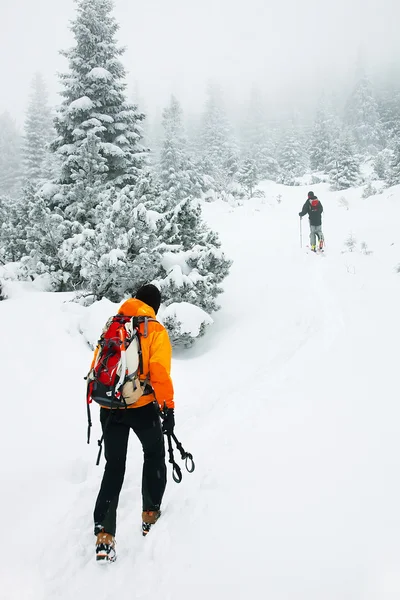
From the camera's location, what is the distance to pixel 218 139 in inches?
1718

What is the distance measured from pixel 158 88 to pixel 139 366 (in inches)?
5838

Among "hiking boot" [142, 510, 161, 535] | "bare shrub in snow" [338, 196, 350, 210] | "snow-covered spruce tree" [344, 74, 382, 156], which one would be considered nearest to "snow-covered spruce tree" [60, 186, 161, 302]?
"hiking boot" [142, 510, 161, 535]

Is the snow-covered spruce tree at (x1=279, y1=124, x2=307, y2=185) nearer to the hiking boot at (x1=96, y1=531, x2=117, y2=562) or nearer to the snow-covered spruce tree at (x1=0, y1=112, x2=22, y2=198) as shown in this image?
the snow-covered spruce tree at (x1=0, y1=112, x2=22, y2=198)

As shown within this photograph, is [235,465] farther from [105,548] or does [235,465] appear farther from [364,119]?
[364,119]

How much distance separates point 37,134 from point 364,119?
157 ft

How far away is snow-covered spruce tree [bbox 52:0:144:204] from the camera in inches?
520

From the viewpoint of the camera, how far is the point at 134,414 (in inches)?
126

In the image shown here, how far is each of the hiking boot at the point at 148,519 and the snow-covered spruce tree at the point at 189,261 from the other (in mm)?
5688

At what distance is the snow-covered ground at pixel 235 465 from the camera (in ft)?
9.14

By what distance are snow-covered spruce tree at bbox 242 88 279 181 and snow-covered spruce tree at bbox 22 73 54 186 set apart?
2175cm

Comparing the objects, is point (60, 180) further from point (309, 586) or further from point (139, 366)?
point (309, 586)

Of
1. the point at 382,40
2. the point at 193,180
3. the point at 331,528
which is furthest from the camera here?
the point at 382,40

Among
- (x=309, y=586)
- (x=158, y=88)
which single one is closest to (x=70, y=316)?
(x=309, y=586)

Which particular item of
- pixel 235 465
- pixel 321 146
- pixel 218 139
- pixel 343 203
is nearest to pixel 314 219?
pixel 343 203
